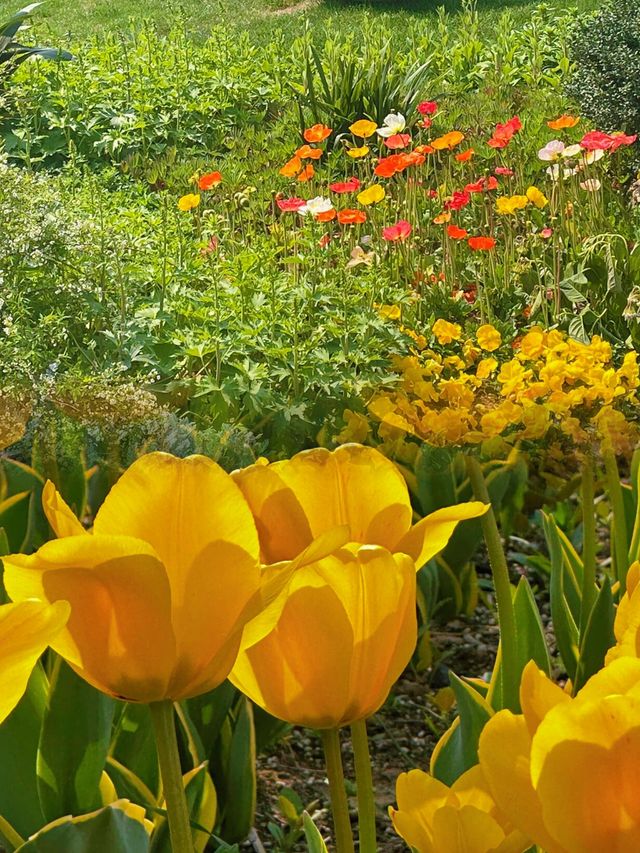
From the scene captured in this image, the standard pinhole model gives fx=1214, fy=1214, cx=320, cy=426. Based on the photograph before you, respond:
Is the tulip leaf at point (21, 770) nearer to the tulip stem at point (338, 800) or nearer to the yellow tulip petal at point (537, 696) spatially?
the tulip stem at point (338, 800)

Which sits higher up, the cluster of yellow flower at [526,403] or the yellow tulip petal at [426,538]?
the yellow tulip petal at [426,538]

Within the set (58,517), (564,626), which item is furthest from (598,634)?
(58,517)

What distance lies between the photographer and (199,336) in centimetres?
302

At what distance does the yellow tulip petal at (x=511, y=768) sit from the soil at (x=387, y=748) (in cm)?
98

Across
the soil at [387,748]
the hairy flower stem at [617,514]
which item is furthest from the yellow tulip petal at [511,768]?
the soil at [387,748]

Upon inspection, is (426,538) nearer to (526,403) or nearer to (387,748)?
(387,748)

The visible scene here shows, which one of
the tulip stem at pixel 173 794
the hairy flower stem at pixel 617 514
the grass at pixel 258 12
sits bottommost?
the grass at pixel 258 12

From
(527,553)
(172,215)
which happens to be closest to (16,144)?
(172,215)

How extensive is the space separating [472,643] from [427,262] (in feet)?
8.63

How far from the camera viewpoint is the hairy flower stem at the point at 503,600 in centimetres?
75

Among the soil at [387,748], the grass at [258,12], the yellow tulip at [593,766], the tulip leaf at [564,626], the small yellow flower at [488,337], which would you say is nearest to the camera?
the yellow tulip at [593,766]

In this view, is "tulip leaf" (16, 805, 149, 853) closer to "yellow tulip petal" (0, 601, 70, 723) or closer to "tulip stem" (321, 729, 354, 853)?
"tulip stem" (321, 729, 354, 853)

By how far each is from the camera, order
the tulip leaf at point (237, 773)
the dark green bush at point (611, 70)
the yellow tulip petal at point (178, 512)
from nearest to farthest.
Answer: the yellow tulip petal at point (178, 512), the tulip leaf at point (237, 773), the dark green bush at point (611, 70)

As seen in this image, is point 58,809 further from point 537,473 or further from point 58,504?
point 537,473
